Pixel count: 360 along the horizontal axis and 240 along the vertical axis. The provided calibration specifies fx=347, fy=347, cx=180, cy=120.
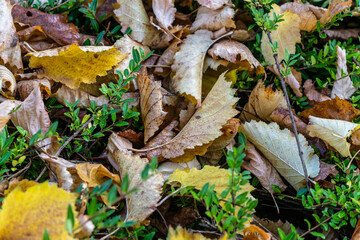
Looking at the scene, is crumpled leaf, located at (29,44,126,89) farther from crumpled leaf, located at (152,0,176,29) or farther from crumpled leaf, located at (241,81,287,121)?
crumpled leaf, located at (241,81,287,121)

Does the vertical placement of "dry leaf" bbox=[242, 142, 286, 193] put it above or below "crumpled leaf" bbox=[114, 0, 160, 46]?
below

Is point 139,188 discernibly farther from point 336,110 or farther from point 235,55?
point 336,110

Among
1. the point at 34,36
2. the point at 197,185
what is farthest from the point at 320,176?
the point at 34,36

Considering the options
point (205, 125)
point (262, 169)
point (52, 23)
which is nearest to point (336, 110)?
point (262, 169)

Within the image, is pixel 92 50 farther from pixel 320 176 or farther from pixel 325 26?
pixel 325 26

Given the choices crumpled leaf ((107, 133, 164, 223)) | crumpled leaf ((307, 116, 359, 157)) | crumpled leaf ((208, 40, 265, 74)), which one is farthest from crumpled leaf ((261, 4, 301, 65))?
crumpled leaf ((107, 133, 164, 223))
